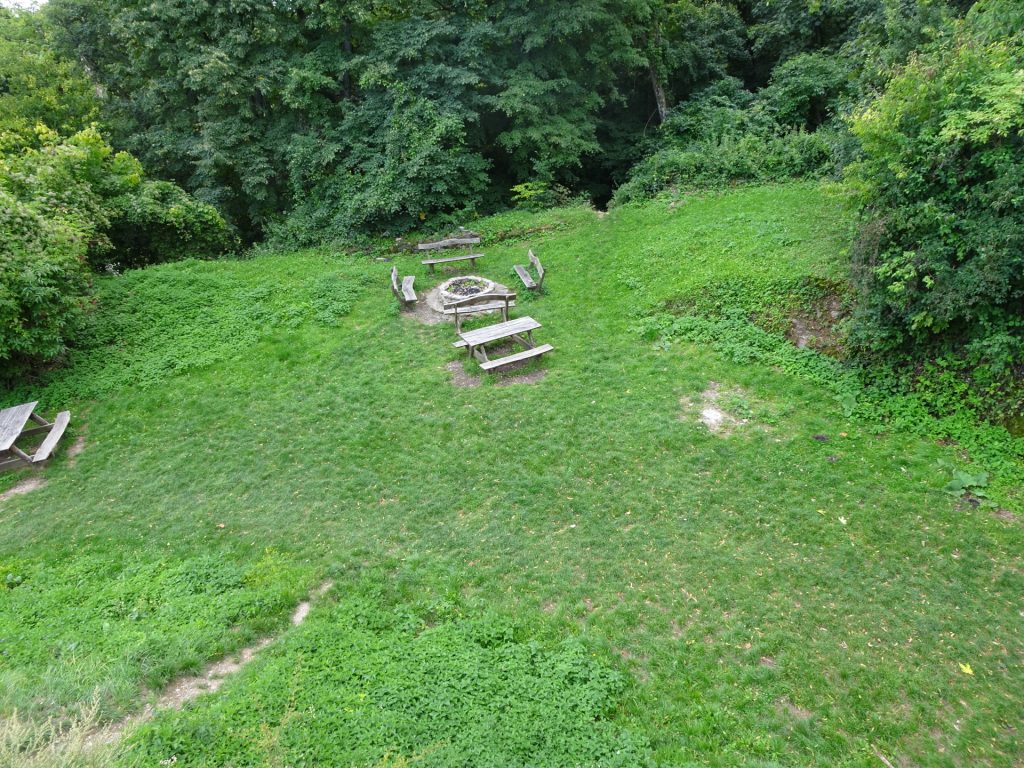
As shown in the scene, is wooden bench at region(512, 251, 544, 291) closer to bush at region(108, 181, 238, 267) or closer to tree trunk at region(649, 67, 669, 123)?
bush at region(108, 181, 238, 267)

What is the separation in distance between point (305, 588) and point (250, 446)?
12.0ft

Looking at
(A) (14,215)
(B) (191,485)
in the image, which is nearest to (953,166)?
(B) (191,485)

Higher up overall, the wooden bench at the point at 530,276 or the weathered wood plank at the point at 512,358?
the wooden bench at the point at 530,276

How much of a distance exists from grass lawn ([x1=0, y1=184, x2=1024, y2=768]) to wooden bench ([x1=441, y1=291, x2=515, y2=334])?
95cm

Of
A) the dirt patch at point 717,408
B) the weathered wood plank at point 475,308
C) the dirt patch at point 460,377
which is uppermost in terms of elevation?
the weathered wood plank at point 475,308

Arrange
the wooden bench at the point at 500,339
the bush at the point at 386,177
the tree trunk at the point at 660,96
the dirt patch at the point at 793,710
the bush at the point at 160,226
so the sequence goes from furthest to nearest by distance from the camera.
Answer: the tree trunk at the point at 660,96 → the bush at the point at 386,177 → the bush at the point at 160,226 → the wooden bench at the point at 500,339 → the dirt patch at the point at 793,710

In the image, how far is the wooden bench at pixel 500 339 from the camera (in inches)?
411

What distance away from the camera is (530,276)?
1381cm

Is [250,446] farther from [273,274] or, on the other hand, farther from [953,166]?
[953,166]

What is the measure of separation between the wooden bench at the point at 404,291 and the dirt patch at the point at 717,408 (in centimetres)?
708

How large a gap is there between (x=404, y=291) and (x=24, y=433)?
788 cm

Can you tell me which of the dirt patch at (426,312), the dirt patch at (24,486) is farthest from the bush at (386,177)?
the dirt patch at (24,486)

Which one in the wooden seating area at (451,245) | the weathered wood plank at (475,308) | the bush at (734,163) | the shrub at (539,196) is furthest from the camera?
the shrub at (539,196)

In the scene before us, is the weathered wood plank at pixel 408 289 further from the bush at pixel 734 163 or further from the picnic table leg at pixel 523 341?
the bush at pixel 734 163
